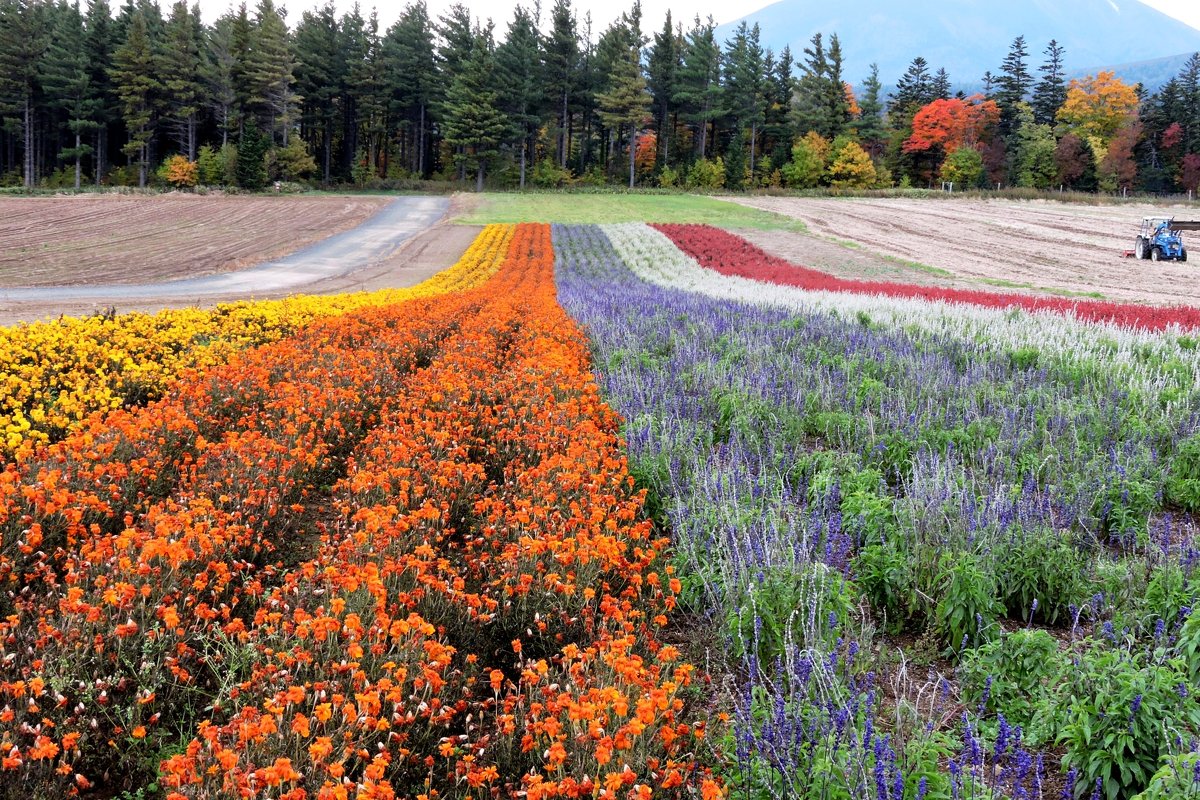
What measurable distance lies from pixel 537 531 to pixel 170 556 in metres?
1.93

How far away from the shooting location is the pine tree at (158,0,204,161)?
65.2 metres

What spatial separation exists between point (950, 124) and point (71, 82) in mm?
79002

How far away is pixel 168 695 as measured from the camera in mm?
3648

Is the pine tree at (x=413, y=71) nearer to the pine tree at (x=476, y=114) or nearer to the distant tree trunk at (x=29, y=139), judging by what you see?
the pine tree at (x=476, y=114)

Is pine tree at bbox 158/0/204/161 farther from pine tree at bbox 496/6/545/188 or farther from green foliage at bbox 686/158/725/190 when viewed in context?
green foliage at bbox 686/158/725/190

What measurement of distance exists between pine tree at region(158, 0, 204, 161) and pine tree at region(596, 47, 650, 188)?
35.4 metres

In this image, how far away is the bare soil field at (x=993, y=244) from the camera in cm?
2634

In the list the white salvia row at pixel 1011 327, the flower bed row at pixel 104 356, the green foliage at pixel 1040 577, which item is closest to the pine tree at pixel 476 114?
the white salvia row at pixel 1011 327

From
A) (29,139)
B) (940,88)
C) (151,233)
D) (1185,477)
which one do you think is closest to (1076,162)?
(940,88)

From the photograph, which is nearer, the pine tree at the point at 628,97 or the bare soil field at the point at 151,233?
the bare soil field at the point at 151,233

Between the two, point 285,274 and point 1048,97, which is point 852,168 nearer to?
point 1048,97

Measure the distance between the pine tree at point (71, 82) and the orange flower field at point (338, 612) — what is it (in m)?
71.4

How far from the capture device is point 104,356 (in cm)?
916

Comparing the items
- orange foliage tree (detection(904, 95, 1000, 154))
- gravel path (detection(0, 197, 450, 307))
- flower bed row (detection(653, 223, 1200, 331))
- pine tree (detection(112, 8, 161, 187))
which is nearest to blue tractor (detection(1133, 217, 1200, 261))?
flower bed row (detection(653, 223, 1200, 331))
